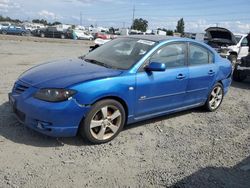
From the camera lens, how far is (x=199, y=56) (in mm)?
6309

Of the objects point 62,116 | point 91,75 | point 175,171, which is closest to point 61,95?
point 62,116

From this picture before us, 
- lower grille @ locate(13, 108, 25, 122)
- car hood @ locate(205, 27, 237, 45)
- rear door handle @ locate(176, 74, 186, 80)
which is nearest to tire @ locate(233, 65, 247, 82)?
car hood @ locate(205, 27, 237, 45)

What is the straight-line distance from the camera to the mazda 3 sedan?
438 centimetres

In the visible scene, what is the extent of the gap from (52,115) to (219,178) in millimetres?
2309

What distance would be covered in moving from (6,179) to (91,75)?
1830 millimetres

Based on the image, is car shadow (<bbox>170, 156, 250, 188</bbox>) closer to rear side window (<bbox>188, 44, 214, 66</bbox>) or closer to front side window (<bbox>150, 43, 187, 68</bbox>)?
front side window (<bbox>150, 43, 187, 68</bbox>)

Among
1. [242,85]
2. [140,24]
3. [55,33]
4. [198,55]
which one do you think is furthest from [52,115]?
[140,24]

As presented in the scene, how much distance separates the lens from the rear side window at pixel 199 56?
6090mm

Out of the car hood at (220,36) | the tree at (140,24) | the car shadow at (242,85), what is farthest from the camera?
the tree at (140,24)

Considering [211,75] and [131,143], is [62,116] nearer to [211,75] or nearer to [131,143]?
[131,143]

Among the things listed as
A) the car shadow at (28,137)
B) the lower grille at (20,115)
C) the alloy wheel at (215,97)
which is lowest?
the car shadow at (28,137)

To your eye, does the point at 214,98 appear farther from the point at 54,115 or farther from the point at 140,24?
the point at 140,24

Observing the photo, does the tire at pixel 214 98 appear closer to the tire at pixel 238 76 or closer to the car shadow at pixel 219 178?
the car shadow at pixel 219 178

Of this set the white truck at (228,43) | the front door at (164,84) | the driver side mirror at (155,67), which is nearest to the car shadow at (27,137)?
the front door at (164,84)
